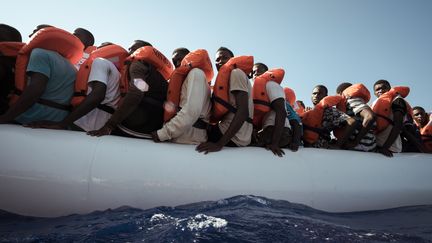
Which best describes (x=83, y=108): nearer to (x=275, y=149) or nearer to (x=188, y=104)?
(x=188, y=104)

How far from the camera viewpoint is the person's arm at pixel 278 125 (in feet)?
10.0

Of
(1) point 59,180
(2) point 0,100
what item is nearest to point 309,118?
(1) point 59,180

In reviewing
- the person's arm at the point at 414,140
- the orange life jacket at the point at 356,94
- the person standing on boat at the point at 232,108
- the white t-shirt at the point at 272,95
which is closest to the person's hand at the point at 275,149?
the person standing on boat at the point at 232,108

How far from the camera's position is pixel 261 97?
343 centimetres

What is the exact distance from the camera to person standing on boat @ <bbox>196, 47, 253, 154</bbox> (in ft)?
9.57

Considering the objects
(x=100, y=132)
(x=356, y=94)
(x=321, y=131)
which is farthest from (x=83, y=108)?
(x=356, y=94)

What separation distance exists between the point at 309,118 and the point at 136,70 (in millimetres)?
2719

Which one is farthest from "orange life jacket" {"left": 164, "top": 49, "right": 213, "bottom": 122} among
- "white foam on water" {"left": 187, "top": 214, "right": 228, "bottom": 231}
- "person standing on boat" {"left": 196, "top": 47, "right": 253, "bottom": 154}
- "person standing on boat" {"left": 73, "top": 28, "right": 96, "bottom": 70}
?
"person standing on boat" {"left": 73, "top": 28, "right": 96, "bottom": 70}

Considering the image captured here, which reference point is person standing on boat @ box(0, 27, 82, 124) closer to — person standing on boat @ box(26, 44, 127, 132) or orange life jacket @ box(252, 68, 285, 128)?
person standing on boat @ box(26, 44, 127, 132)

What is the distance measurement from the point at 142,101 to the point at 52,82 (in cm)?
89

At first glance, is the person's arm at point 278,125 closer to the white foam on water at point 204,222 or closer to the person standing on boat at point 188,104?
the person standing on boat at point 188,104

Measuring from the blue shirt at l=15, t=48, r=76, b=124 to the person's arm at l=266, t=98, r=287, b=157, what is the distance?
2.22 metres

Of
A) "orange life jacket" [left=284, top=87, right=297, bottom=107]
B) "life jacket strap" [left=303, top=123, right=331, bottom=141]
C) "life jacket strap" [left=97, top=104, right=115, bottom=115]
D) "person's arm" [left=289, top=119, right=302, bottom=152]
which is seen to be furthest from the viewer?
"orange life jacket" [left=284, top=87, right=297, bottom=107]

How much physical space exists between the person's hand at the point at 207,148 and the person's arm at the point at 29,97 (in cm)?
156
